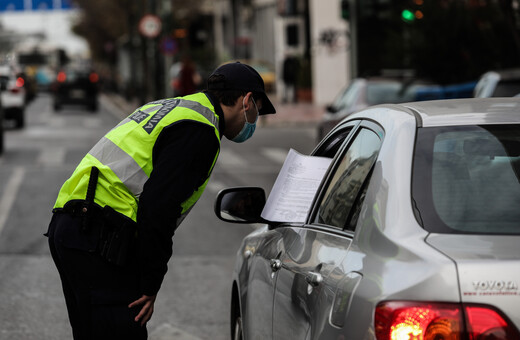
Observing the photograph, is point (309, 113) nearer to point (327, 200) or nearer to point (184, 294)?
point (184, 294)

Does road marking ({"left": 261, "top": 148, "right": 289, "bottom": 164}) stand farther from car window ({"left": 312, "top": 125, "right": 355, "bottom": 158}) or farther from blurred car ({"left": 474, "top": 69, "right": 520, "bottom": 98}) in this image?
car window ({"left": 312, "top": 125, "right": 355, "bottom": 158})

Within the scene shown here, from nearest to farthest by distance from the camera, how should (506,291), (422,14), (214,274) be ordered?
(506,291), (214,274), (422,14)

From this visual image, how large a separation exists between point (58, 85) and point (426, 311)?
42.9m

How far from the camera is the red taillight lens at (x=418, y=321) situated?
274 centimetres

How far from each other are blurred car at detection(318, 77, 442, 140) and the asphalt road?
148 cm

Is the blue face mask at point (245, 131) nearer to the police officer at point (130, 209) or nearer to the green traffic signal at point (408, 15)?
the police officer at point (130, 209)

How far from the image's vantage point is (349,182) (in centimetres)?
376

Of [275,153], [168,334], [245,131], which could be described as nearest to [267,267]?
[245,131]

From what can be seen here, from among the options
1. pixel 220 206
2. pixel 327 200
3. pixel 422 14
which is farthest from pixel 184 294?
pixel 422 14

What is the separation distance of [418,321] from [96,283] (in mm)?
1599

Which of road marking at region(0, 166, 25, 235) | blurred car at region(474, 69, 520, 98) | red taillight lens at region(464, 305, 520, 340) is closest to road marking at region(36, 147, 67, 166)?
road marking at region(0, 166, 25, 235)

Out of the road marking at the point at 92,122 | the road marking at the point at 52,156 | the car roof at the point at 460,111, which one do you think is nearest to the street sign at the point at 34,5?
the road marking at the point at 92,122

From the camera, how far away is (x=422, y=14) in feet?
69.8

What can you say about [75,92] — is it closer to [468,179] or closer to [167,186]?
[167,186]
